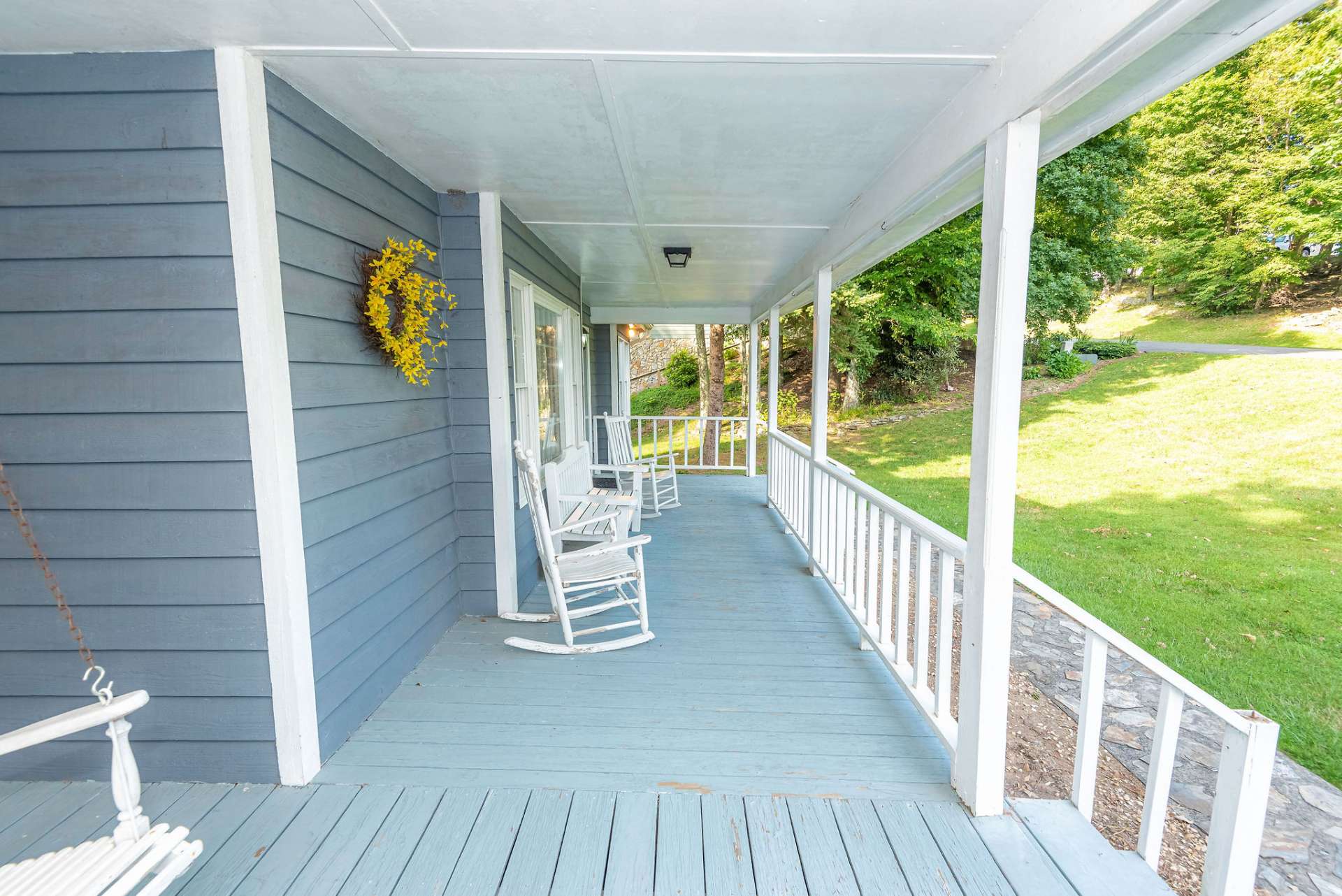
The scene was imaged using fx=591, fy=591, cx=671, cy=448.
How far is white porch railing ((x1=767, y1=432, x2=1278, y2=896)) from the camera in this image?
1.27m

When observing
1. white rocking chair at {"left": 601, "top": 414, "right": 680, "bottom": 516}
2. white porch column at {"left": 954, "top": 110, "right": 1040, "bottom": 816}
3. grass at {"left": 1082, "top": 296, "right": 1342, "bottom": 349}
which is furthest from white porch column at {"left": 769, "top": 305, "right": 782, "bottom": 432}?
grass at {"left": 1082, "top": 296, "right": 1342, "bottom": 349}

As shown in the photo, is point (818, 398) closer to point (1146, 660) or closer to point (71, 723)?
point (1146, 660)

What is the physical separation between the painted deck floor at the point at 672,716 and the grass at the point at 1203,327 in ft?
52.8

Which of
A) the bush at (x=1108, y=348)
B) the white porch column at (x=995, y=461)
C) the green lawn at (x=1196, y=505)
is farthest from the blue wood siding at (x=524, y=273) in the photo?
the bush at (x=1108, y=348)

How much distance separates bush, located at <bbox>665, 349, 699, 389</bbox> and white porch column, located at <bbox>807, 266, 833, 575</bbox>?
13215 mm

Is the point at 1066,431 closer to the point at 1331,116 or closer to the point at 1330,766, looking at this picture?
the point at 1331,116

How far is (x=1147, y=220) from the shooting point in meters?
12.7

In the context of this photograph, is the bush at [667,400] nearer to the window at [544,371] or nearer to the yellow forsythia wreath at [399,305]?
the window at [544,371]

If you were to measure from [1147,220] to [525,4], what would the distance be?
16.0 m

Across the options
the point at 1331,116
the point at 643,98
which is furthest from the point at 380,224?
the point at 1331,116

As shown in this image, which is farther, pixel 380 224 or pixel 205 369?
pixel 380 224

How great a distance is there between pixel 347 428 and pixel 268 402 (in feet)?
1.23

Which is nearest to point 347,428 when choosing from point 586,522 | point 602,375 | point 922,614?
point 586,522

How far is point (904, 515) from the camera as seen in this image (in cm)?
238
